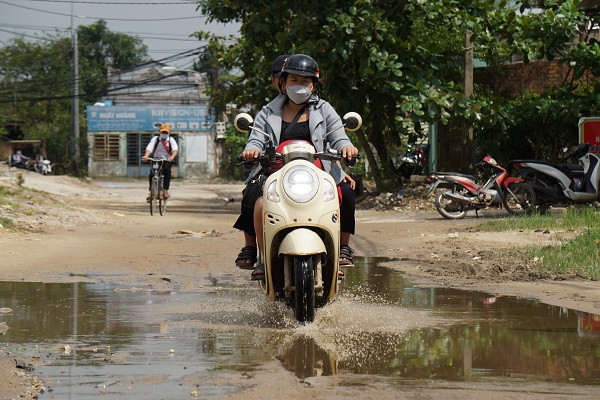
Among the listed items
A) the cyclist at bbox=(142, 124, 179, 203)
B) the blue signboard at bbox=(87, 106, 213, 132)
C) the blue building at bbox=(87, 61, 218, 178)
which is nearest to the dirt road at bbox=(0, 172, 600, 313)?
the cyclist at bbox=(142, 124, 179, 203)

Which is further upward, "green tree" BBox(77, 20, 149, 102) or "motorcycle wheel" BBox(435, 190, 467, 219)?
"green tree" BBox(77, 20, 149, 102)

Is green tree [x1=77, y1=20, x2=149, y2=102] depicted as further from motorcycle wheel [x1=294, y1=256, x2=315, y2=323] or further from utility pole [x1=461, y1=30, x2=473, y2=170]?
motorcycle wheel [x1=294, y1=256, x2=315, y2=323]

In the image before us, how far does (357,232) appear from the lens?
47.1 ft

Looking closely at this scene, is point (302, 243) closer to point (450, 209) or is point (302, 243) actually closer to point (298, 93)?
point (298, 93)

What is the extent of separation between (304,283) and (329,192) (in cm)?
61

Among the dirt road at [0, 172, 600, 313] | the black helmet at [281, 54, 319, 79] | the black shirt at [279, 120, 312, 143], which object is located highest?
the black helmet at [281, 54, 319, 79]

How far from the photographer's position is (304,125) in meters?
7.02

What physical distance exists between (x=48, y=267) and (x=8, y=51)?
64915mm

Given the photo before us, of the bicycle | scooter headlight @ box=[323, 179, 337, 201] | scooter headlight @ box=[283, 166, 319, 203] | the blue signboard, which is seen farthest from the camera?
the blue signboard

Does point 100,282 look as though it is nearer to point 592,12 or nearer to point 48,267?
point 48,267

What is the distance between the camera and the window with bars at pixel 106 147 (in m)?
56.9

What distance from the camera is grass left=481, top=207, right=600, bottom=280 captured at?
904 centimetres

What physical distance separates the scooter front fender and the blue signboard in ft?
169

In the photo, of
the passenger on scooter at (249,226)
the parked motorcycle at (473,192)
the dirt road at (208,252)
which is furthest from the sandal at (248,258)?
the parked motorcycle at (473,192)
